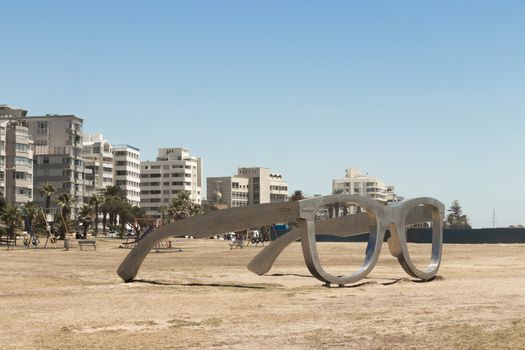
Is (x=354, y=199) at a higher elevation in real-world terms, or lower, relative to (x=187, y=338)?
higher

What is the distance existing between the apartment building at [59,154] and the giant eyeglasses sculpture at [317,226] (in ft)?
392

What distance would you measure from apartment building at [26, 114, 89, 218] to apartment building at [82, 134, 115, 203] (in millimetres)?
16682

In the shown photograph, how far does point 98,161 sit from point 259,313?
16584cm

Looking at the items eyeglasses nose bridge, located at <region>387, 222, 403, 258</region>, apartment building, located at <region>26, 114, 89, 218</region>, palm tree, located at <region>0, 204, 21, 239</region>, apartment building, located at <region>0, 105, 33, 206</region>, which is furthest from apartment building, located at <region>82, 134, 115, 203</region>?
eyeglasses nose bridge, located at <region>387, 222, 403, 258</region>

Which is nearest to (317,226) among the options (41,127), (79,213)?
(79,213)

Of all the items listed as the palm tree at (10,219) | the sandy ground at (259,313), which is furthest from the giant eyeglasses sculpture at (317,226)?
the palm tree at (10,219)

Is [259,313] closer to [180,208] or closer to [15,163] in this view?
[15,163]

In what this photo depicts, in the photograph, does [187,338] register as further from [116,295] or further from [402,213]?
[402,213]

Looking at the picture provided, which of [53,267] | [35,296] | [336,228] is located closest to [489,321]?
[35,296]

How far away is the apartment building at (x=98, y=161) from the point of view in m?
172

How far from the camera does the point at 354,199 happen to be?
26.4m

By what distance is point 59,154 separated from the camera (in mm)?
147375

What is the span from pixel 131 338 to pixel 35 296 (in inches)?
349

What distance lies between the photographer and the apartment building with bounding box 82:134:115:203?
172250mm
